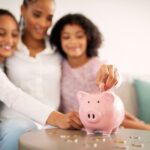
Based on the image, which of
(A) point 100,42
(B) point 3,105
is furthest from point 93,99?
(A) point 100,42

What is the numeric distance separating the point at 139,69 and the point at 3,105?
2.96 feet

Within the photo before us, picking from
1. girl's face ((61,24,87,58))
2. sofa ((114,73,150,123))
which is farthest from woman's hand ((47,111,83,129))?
sofa ((114,73,150,123))

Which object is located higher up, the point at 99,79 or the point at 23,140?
the point at 99,79

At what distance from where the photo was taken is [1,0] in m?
1.80

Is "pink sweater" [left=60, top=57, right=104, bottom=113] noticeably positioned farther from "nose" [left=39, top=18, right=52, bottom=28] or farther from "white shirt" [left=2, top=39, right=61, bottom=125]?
"nose" [left=39, top=18, right=52, bottom=28]

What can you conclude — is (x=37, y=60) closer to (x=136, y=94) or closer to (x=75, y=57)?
(x=75, y=57)

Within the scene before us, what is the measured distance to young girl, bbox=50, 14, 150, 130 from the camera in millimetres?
1544

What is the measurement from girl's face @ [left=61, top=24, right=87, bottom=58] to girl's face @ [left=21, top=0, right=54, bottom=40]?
0.30 feet

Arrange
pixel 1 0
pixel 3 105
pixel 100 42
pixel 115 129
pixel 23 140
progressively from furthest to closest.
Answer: pixel 1 0
pixel 100 42
pixel 3 105
pixel 115 129
pixel 23 140

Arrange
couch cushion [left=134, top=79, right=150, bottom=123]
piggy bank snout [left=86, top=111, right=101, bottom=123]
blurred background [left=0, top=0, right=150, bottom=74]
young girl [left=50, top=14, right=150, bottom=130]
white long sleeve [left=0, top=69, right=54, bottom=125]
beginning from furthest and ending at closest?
1. blurred background [left=0, top=0, right=150, bottom=74]
2. couch cushion [left=134, top=79, right=150, bottom=123]
3. young girl [left=50, top=14, right=150, bottom=130]
4. white long sleeve [left=0, top=69, right=54, bottom=125]
5. piggy bank snout [left=86, top=111, right=101, bottom=123]

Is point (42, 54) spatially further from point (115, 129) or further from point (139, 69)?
point (139, 69)

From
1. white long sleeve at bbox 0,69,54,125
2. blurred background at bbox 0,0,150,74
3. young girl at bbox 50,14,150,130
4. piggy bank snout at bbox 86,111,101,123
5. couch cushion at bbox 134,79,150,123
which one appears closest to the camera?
piggy bank snout at bbox 86,111,101,123

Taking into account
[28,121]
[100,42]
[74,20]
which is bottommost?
[28,121]

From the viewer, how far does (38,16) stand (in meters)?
1.53
